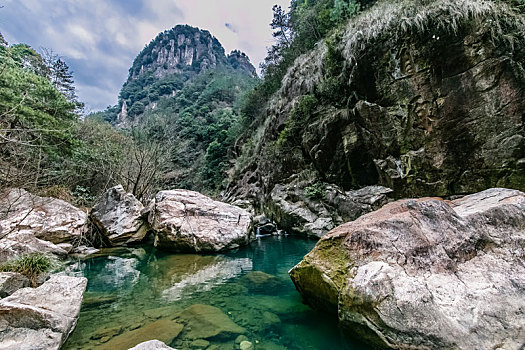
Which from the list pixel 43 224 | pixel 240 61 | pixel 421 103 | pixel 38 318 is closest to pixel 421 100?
pixel 421 103

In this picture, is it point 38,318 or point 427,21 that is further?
point 427,21

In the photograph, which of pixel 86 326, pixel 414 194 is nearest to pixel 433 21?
pixel 414 194

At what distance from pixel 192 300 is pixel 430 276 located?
11.1 ft

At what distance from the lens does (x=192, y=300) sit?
402 centimetres

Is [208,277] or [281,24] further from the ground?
[281,24]

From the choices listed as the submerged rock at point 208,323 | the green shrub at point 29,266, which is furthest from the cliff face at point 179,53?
the submerged rock at point 208,323

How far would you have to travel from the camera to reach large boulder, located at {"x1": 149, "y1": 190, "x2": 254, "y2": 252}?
23.8 feet

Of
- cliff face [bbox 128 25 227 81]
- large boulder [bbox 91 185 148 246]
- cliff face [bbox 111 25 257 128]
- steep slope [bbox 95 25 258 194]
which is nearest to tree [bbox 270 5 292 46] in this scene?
steep slope [bbox 95 25 258 194]

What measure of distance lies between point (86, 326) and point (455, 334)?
4.06 meters

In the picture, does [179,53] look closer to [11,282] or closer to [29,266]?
[29,266]

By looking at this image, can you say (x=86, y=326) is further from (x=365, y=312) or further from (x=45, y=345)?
(x=365, y=312)

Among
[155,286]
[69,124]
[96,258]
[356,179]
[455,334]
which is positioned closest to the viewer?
[455,334]

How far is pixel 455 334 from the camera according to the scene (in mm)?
2025

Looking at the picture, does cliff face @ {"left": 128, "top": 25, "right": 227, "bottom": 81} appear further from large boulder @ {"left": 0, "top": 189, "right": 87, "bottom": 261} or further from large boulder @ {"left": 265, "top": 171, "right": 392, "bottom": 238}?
large boulder @ {"left": 0, "top": 189, "right": 87, "bottom": 261}
